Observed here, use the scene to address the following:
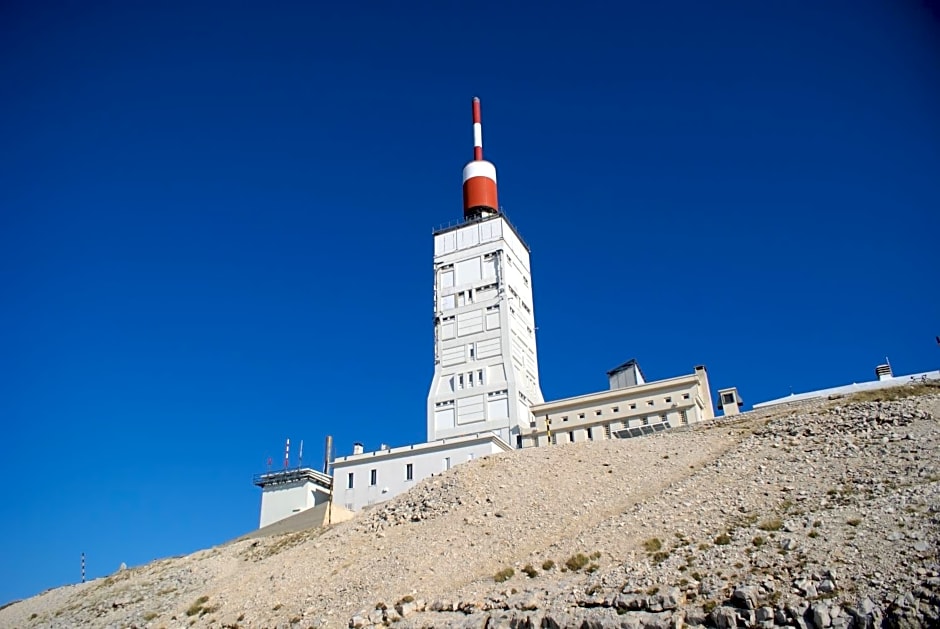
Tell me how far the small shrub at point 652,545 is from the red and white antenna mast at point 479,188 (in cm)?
5164

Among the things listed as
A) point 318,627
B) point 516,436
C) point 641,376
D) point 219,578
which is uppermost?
point 641,376

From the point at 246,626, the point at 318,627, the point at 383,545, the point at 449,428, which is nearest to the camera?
the point at 318,627

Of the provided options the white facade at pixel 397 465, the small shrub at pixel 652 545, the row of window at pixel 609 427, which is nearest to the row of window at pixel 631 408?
the row of window at pixel 609 427

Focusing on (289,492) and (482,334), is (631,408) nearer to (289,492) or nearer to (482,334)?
(482,334)

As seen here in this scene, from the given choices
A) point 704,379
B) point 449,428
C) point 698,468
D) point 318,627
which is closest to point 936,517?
point 698,468

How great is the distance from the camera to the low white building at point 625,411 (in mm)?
60719

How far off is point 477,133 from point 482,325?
2298 centimetres

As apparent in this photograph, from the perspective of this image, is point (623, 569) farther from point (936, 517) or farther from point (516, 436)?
point (516, 436)

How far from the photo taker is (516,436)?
66000mm

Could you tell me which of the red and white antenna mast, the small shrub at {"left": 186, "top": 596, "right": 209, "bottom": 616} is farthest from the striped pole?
the small shrub at {"left": 186, "top": 596, "right": 209, "bottom": 616}

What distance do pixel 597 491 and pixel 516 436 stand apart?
26.3 metres

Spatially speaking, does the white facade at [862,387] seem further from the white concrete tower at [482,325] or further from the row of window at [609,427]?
the white concrete tower at [482,325]

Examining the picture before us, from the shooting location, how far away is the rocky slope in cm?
2544

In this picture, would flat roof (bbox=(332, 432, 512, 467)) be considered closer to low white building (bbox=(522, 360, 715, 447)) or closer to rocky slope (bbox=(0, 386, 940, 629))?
low white building (bbox=(522, 360, 715, 447))
